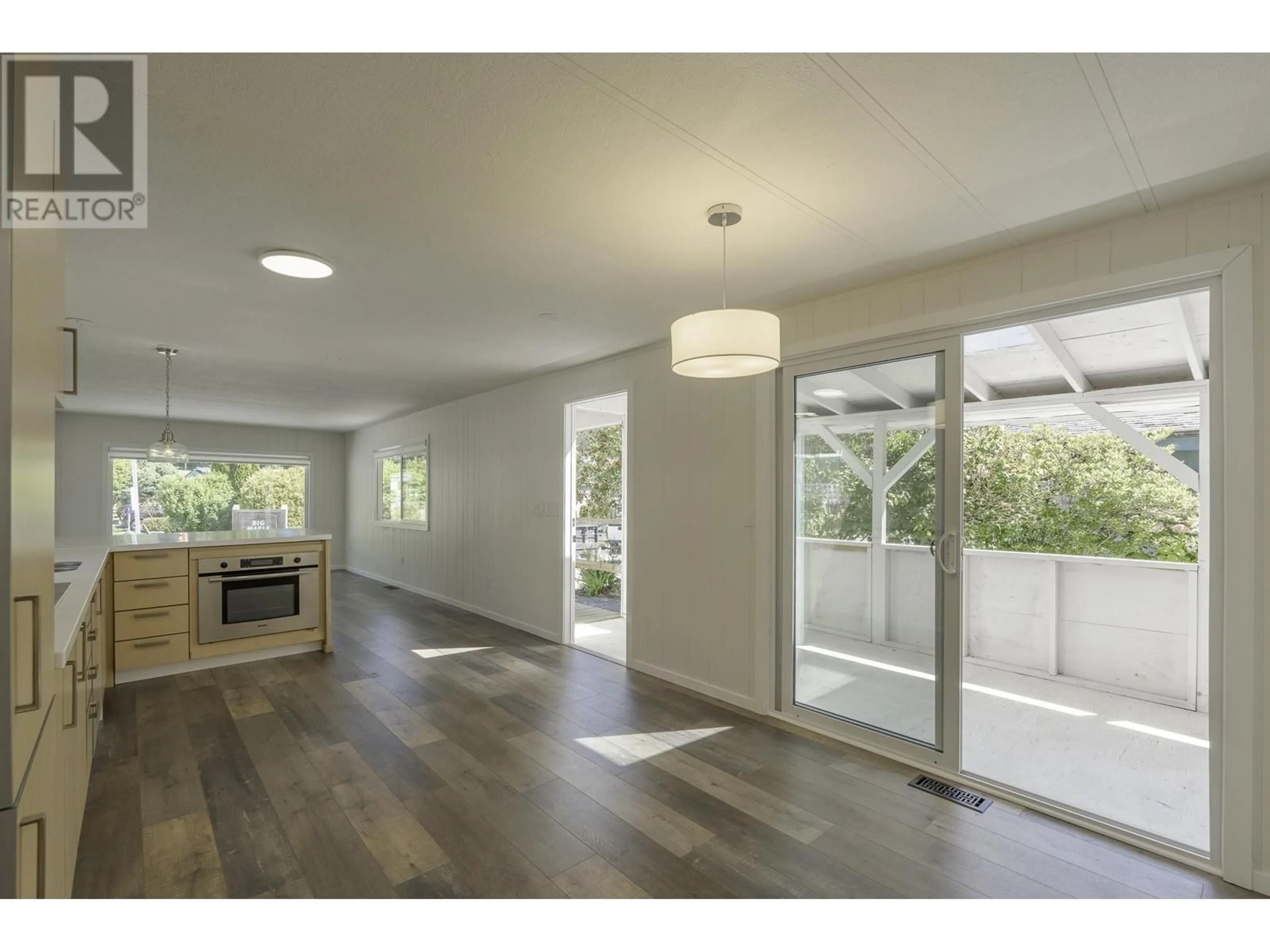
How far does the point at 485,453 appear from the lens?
643 centimetres

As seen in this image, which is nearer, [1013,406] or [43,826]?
[43,826]

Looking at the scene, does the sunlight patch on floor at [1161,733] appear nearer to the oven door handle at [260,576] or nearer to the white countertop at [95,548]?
the white countertop at [95,548]

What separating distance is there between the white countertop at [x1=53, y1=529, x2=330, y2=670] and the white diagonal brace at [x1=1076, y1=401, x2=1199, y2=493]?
595 centimetres

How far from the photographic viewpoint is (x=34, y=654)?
1172 millimetres

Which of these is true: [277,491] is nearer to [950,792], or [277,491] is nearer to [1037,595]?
[950,792]

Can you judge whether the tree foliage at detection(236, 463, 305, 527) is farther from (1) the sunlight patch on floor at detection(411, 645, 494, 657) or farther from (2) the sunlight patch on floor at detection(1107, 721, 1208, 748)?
(2) the sunlight patch on floor at detection(1107, 721, 1208, 748)

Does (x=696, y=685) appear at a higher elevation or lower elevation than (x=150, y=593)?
lower

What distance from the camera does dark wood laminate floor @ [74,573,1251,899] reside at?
2002mm

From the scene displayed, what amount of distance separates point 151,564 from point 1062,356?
663cm

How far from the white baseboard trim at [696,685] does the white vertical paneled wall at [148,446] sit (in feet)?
14.6

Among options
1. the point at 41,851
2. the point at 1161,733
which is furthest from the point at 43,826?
the point at 1161,733

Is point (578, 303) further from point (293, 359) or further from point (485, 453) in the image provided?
point (485, 453)
